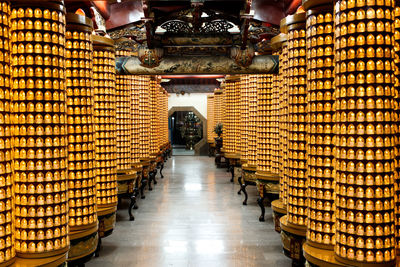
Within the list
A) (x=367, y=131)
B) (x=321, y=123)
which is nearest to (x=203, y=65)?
(x=321, y=123)

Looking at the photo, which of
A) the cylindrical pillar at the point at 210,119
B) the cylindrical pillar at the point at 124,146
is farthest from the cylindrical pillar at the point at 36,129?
the cylindrical pillar at the point at 210,119

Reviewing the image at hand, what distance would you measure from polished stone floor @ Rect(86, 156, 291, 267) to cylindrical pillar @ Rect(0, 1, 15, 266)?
2.46 m

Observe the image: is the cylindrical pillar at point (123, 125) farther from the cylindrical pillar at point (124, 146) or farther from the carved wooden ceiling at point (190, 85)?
the carved wooden ceiling at point (190, 85)

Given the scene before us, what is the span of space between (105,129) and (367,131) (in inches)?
162

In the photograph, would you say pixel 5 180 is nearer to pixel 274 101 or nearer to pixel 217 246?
pixel 217 246

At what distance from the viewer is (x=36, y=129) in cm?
364

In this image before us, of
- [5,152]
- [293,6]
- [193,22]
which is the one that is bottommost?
[5,152]

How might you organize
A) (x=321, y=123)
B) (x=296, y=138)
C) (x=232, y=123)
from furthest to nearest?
1. (x=232, y=123)
2. (x=296, y=138)
3. (x=321, y=123)

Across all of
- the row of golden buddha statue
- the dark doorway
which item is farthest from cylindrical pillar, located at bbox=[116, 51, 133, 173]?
the dark doorway

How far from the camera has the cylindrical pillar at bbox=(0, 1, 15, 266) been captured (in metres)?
3.23

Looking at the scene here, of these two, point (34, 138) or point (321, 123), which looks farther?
point (321, 123)

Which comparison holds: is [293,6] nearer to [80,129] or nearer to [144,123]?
[80,129]

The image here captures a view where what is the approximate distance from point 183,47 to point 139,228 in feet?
12.4

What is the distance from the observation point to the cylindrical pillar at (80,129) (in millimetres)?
4871
